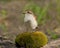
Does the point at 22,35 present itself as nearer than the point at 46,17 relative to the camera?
Yes

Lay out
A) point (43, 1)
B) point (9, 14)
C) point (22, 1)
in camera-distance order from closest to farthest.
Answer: point (9, 14)
point (43, 1)
point (22, 1)

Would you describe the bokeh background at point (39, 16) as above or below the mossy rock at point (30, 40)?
above

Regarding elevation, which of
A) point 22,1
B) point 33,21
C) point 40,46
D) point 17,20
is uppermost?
point 22,1

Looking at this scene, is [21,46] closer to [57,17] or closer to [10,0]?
[57,17]

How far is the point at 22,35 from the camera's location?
607 cm

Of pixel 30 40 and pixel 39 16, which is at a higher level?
pixel 39 16

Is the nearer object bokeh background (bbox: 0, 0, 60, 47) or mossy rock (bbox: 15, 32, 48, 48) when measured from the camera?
mossy rock (bbox: 15, 32, 48, 48)

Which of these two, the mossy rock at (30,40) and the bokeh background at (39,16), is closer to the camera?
the mossy rock at (30,40)

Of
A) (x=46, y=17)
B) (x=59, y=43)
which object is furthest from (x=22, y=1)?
(x=59, y=43)

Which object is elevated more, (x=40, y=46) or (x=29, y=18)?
(x=29, y=18)

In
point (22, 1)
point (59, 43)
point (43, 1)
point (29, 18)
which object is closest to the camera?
point (29, 18)

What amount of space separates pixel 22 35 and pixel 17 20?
5.98 m

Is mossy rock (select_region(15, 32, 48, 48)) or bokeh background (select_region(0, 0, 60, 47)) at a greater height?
bokeh background (select_region(0, 0, 60, 47))

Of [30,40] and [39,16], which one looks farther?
[39,16]
